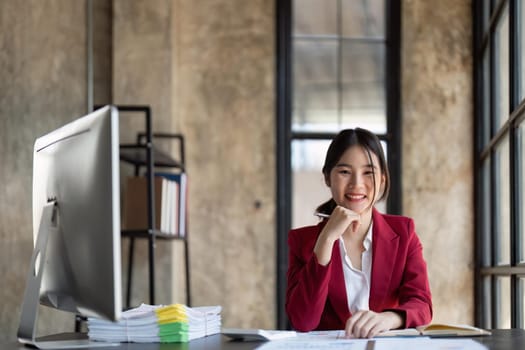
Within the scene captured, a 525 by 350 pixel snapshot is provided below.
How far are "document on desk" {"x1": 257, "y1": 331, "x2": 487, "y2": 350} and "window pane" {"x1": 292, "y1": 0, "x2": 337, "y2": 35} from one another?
401cm

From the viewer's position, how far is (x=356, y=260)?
258 cm

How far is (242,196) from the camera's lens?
18.6ft

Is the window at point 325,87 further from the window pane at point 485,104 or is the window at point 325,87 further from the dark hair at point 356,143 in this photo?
the dark hair at point 356,143

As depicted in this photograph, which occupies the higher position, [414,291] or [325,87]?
[325,87]

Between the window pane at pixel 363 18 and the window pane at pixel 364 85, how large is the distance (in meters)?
0.09

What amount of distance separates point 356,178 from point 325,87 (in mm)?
3338

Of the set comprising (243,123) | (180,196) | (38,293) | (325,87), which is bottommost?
(38,293)

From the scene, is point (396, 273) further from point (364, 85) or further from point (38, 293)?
point (364, 85)

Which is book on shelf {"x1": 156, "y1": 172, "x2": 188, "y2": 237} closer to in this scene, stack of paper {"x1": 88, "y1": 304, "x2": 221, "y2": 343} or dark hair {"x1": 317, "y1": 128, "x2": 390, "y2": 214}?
dark hair {"x1": 317, "y1": 128, "x2": 390, "y2": 214}

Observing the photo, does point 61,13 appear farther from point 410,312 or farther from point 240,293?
point 410,312

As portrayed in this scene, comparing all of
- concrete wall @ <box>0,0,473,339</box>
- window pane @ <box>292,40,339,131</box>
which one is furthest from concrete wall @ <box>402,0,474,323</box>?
window pane @ <box>292,40,339,131</box>

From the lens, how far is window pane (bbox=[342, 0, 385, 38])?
5.88 m

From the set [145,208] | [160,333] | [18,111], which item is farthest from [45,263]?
[145,208]

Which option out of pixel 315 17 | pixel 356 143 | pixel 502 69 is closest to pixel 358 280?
pixel 356 143
